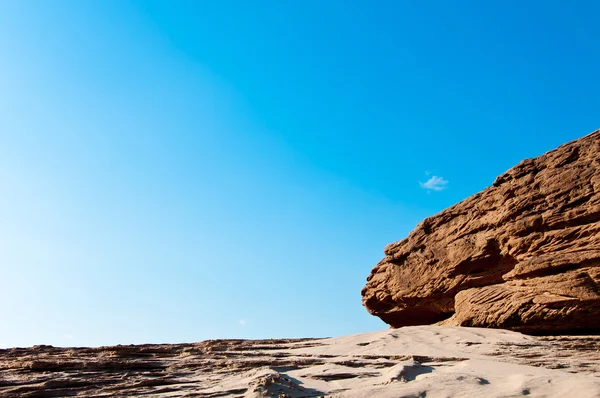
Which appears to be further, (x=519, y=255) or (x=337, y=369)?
(x=519, y=255)

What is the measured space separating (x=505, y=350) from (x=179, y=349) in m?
10.4

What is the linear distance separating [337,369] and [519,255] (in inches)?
408

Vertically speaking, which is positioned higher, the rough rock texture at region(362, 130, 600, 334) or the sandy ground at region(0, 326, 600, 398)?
the rough rock texture at region(362, 130, 600, 334)

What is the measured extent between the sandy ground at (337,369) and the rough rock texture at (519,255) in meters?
1.16

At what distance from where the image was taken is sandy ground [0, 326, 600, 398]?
9.09 meters

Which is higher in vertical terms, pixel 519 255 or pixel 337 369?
pixel 519 255

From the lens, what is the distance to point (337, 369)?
1115 centimetres

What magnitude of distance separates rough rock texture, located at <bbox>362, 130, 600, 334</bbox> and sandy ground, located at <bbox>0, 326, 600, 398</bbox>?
1163 mm

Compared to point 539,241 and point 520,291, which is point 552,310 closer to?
point 520,291

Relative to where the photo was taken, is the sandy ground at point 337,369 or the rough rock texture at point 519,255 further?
the rough rock texture at point 519,255

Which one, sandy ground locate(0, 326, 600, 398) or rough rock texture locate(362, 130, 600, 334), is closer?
sandy ground locate(0, 326, 600, 398)

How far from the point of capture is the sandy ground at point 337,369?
909 centimetres

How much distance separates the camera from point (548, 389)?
28.9ft

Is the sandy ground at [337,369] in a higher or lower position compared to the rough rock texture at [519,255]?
lower
